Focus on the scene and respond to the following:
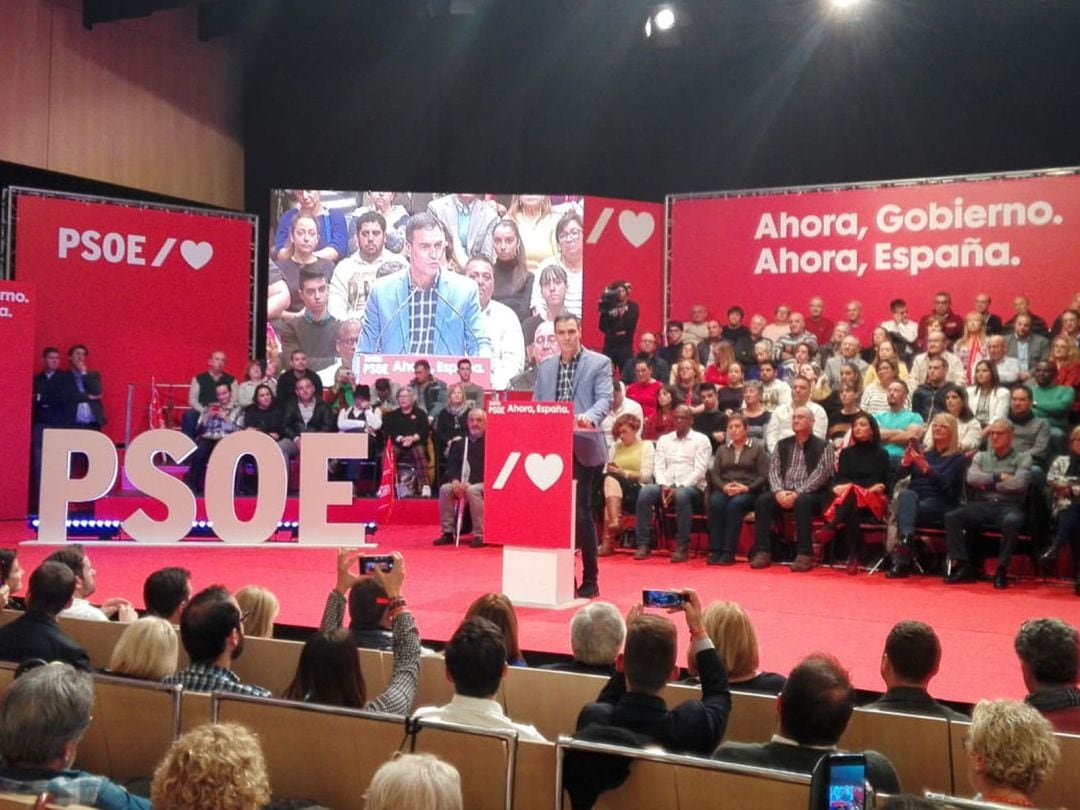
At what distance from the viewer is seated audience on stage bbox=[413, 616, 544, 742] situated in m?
2.96

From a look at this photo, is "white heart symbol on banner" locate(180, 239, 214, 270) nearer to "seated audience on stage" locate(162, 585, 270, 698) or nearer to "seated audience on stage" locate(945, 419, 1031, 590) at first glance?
"seated audience on stage" locate(945, 419, 1031, 590)

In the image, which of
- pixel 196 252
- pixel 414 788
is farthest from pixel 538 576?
pixel 196 252

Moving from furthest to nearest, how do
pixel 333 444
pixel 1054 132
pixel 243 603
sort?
pixel 1054 132
pixel 333 444
pixel 243 603

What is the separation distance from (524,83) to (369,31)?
6.29ft

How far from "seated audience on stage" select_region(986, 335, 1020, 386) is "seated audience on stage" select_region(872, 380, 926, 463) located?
0.88 m

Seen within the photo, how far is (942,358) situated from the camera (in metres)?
9.86

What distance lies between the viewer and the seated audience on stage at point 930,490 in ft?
26.8

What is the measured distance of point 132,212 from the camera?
1266 centimetres

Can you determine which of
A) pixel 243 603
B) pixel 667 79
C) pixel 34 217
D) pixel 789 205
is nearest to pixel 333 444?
pixel 243 603

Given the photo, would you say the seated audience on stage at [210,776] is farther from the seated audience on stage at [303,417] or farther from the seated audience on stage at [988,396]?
the seated audience on stage at [303,417]

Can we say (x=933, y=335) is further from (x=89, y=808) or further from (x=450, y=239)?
(x=89, y=808)

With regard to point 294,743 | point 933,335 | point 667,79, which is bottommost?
point 294,743

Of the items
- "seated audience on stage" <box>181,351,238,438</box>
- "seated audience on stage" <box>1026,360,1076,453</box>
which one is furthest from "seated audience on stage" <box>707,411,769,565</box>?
"seated audience on stage" <box>181,351,238,438</box>

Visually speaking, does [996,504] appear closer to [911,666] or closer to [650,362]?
[650,362]
